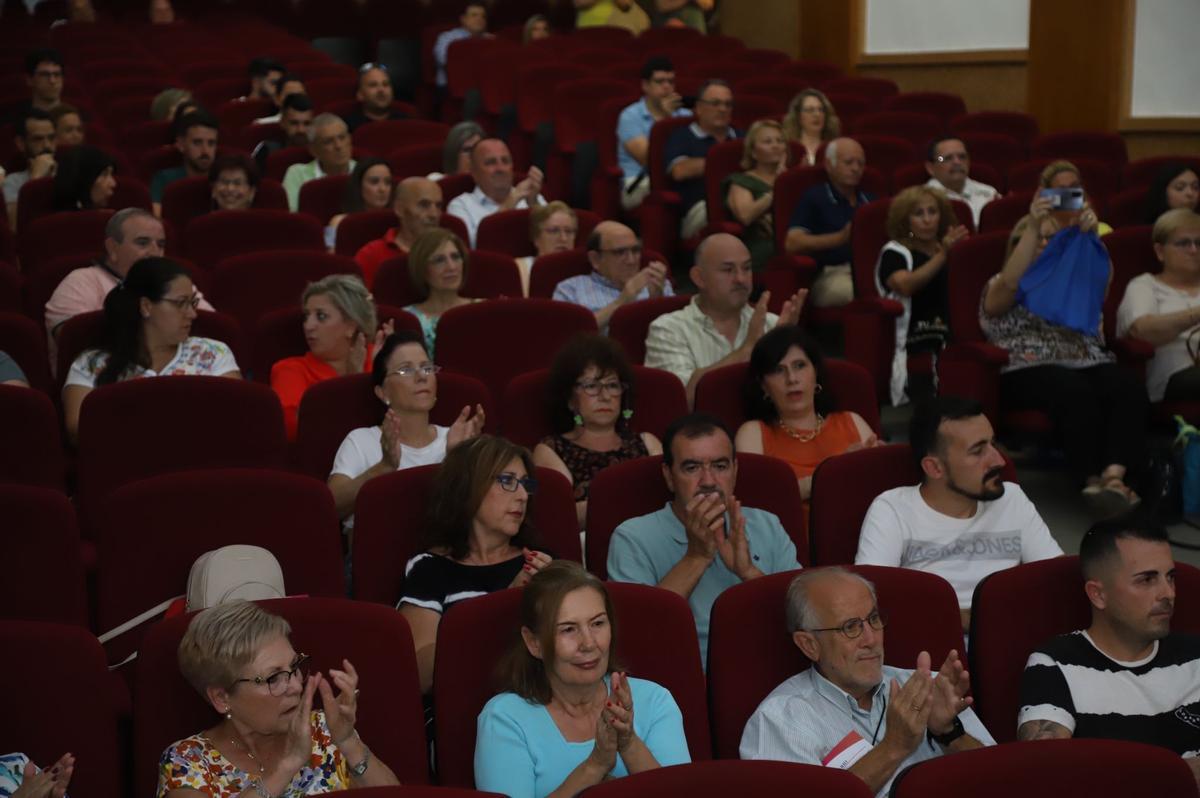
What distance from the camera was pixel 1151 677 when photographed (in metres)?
2.38

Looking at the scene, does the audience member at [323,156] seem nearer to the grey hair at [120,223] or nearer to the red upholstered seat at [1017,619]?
the grey hair at [120,223]

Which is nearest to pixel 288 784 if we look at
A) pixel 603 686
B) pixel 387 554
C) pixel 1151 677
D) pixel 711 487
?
pixel 603 686

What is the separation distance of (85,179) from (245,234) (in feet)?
2.44

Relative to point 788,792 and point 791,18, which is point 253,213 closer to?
point 788,792

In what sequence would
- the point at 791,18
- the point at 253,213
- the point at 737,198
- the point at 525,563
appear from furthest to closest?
the point at 791,18
the point at 737,198
the point at 253,213
the point at 525,563

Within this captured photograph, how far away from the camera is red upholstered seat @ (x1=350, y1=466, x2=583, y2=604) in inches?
107

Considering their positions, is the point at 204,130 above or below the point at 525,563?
above

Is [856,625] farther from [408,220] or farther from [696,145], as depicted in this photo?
[696,145]

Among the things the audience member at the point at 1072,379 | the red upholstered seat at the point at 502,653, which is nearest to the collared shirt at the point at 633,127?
the audience member at the point at 1072,379

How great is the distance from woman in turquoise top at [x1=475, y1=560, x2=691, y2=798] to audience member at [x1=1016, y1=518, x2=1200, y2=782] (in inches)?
24.1

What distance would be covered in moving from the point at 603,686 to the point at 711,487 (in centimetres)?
65

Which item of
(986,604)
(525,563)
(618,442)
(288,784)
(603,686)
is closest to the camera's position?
(288,784)

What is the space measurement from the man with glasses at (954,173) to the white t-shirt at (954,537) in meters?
2.66

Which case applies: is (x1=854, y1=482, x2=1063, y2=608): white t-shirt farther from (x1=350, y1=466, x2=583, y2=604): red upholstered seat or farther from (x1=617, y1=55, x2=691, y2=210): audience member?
(x1=617, y1=55, x2=691, y2=210): audience member
